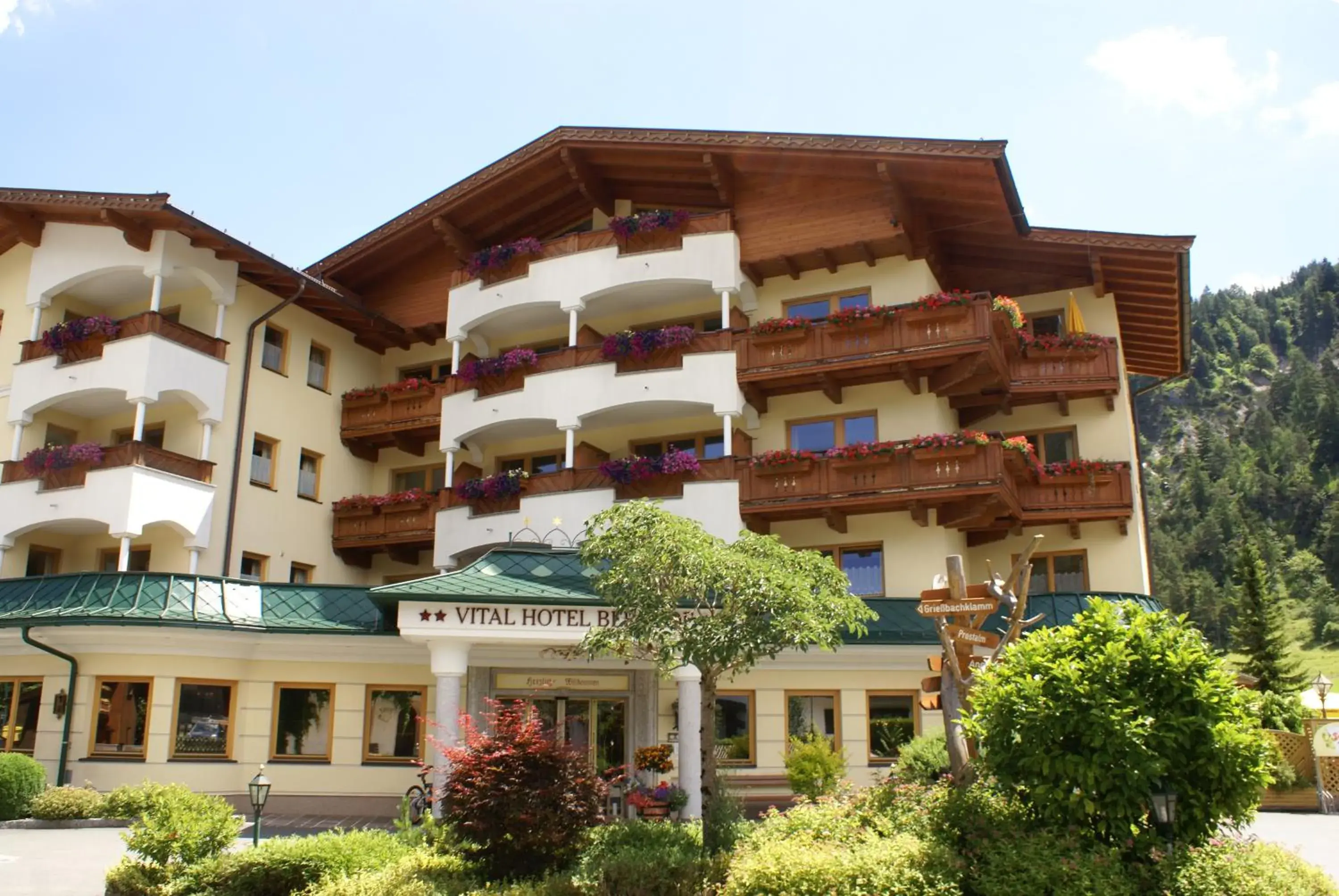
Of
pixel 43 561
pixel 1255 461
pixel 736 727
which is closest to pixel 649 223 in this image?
pixel 736 727

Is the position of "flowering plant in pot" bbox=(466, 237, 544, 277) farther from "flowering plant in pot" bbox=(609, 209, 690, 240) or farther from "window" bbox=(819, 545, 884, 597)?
"window" bbox=(819, 545, 884, 597)

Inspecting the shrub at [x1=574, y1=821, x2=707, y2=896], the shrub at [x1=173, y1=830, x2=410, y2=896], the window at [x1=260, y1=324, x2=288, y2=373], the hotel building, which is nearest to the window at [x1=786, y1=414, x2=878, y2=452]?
the hotel building

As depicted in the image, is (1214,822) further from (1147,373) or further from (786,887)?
(1147,373)

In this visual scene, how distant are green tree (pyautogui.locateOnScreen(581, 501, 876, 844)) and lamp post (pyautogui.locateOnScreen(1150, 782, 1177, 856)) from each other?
4769 mm

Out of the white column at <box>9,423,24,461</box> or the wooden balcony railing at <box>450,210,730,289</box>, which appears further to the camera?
the wooden balcony railing at <box>450,210,730,289</box>

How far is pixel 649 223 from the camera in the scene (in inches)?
1122

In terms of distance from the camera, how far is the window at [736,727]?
2339 centimetres

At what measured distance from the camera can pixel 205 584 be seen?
75.9ft

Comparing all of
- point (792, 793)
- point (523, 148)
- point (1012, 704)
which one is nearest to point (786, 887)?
point (1012, 704)

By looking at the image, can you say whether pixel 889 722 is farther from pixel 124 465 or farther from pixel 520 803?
pixel 124 465

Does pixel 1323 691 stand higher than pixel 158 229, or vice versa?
pixel 158 229


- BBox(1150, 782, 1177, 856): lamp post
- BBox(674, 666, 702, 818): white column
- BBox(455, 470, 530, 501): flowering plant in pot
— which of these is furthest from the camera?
BBox(455, 470, 530, 501): flowering plant in pot

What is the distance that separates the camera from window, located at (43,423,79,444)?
28.8 metres

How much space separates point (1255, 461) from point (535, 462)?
12236cm
